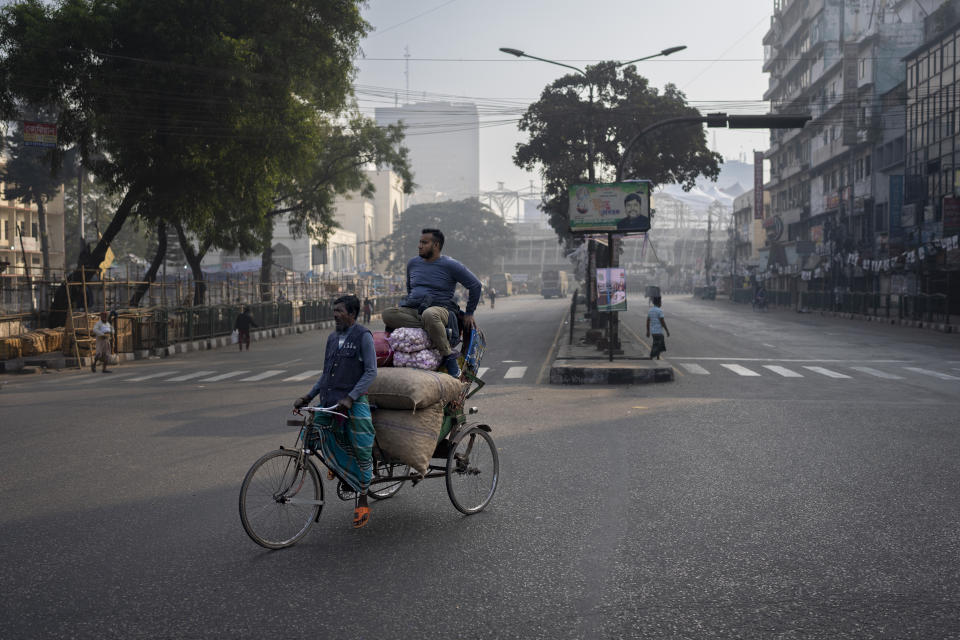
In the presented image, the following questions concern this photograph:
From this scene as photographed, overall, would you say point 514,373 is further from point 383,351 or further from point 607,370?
point 383,351

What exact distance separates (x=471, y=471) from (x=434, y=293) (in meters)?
1.46

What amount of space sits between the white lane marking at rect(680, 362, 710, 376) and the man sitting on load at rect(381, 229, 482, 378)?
1208cm

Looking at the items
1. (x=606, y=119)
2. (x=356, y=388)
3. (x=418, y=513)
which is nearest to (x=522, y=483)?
(x=418, y=513)

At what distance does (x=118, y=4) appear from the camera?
22.8 m

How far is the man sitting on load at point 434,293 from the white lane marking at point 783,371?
12.4m

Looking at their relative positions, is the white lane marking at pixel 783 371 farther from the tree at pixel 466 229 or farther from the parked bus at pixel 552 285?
the tree at pixel 466 229

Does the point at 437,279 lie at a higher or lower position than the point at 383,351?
higher

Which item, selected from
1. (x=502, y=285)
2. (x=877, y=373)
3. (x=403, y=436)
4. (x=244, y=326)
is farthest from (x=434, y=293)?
(x=502, y=285)

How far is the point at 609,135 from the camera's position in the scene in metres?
37.8

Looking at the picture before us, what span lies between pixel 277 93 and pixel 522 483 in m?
20.3

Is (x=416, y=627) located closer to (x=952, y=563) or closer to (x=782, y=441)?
(x=952, y=563)

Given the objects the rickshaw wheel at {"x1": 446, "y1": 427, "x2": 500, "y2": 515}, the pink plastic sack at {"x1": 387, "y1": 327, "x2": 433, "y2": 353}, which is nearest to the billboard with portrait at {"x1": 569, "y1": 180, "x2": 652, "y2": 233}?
the rickshaw wheel at {"x1": 446, "y1": 427, "x2": 500, "y2": 515}

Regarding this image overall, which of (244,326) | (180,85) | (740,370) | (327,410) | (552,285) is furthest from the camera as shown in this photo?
(552,285)

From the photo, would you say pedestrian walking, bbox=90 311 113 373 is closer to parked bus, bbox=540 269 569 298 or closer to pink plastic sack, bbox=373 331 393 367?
pink plastic sack, bbox=373 331 393 367
